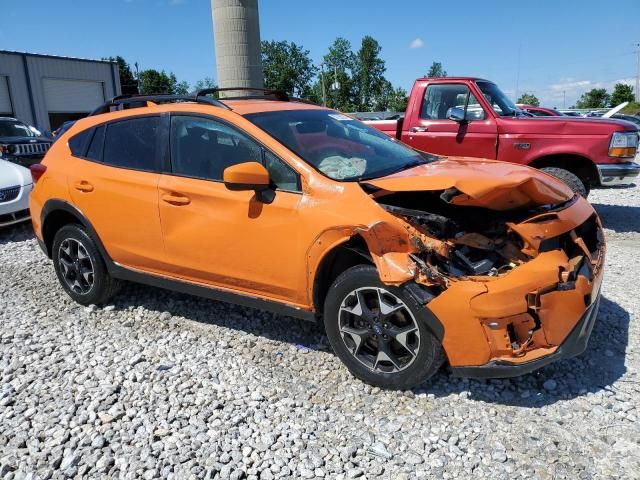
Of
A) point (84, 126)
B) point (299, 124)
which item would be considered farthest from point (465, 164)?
point (84, 126)

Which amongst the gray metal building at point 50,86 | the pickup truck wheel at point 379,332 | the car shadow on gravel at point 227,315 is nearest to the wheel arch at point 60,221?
the car shadow on gravel at point 227,315

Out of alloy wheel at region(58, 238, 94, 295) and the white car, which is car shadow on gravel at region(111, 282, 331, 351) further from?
the white car

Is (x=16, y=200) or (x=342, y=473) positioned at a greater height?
(x=16, y=200)

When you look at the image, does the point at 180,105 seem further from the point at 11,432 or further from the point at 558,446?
the point at 558,446

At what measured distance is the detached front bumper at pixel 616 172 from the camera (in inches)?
259

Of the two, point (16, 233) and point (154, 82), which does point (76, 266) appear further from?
point (154, 82)

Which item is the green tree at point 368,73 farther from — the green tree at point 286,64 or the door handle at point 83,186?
the door handle at point 83,186

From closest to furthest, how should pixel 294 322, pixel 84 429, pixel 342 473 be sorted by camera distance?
pixel 342 473
pixel 84 429
pixel 294 322

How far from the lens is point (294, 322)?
13.5 ft

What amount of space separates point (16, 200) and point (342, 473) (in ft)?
22.1

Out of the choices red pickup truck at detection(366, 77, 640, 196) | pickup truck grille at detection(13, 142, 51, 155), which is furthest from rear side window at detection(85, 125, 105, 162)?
pickup truck grille at detection(13, 142, 51, 155)

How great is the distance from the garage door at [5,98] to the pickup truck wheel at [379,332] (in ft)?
112

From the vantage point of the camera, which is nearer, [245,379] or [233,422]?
[233,422]

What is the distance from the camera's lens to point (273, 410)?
9.73 ft
